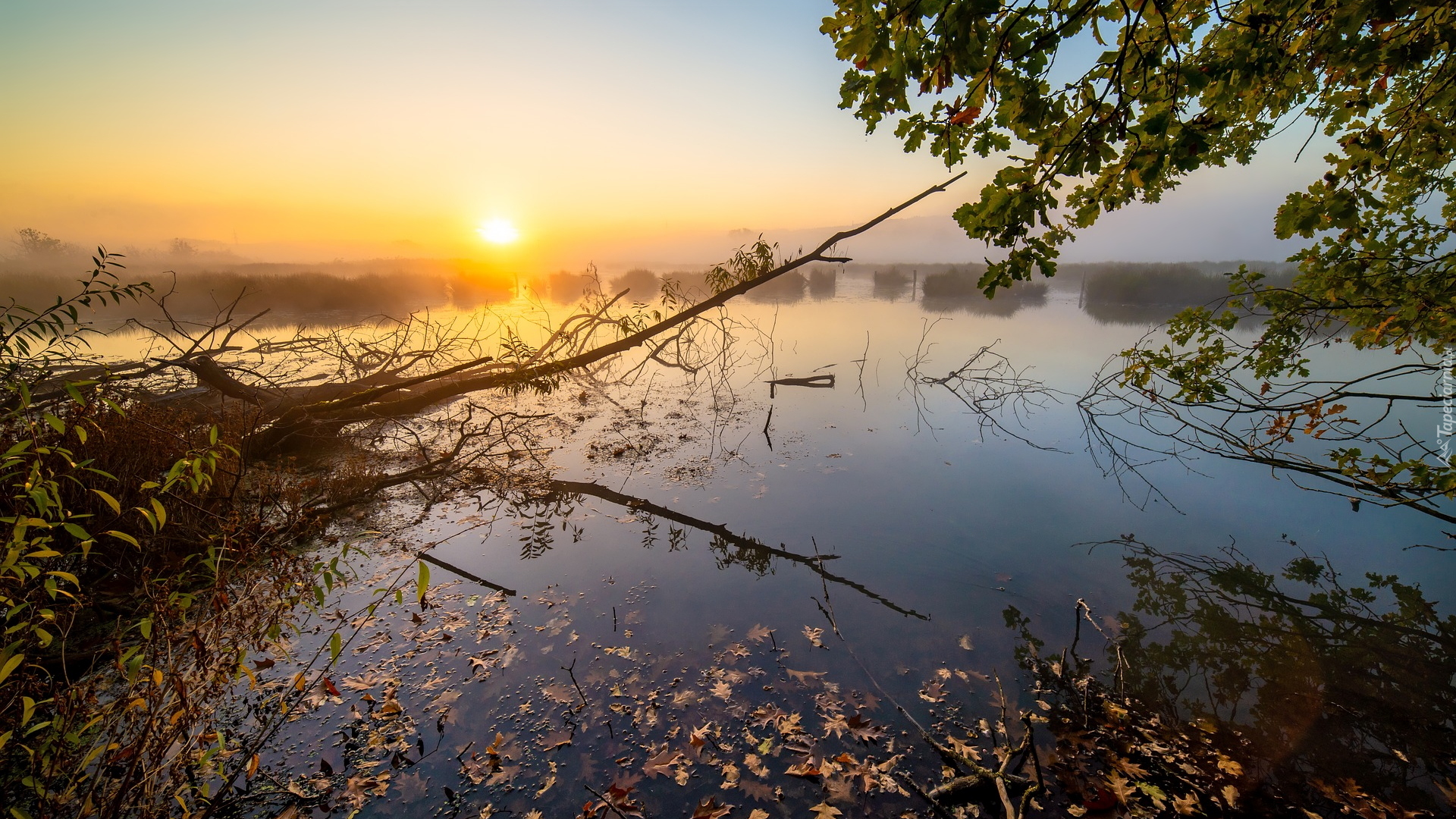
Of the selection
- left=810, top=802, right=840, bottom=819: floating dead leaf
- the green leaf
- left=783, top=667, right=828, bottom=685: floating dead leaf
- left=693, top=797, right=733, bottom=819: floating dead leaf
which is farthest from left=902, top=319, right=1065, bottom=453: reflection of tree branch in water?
the green leaf

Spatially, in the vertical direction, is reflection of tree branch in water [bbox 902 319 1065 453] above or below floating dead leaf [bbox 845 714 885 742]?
above

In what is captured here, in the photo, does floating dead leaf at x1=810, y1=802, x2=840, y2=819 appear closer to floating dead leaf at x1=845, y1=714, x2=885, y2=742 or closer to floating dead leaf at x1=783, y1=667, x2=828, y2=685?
floating dead leaf at x1=845, y1=714, x2=885, y2=742

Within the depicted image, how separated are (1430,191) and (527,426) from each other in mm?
13235

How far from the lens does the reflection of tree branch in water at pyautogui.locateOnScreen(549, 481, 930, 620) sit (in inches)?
223

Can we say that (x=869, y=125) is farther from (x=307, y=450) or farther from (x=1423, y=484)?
(x=307, y=450)

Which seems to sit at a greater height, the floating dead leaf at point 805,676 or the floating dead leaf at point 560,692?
the floating dead leaf at point 805,676

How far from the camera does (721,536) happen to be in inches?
270

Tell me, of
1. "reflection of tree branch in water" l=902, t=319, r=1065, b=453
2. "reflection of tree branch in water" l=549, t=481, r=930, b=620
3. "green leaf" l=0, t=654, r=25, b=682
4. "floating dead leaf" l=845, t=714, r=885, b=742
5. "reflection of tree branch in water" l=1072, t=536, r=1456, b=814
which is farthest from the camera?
"reflection of tree branch in water" l=902, t=319, r=1065, b=453

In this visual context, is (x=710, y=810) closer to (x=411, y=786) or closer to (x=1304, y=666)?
(x=411, y=786)

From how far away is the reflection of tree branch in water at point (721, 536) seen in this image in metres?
5.68

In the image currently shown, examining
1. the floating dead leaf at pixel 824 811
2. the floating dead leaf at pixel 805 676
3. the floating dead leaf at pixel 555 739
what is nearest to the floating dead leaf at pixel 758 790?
the floating dead leaf at pixel 824 811

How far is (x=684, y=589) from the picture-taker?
566 centimetres

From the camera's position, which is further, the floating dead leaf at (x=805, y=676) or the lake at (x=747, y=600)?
the floating dead leaf at (x=805, y=676)

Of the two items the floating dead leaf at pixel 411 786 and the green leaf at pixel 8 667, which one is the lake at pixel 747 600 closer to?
the floating dead leaf at pixel 411 786
